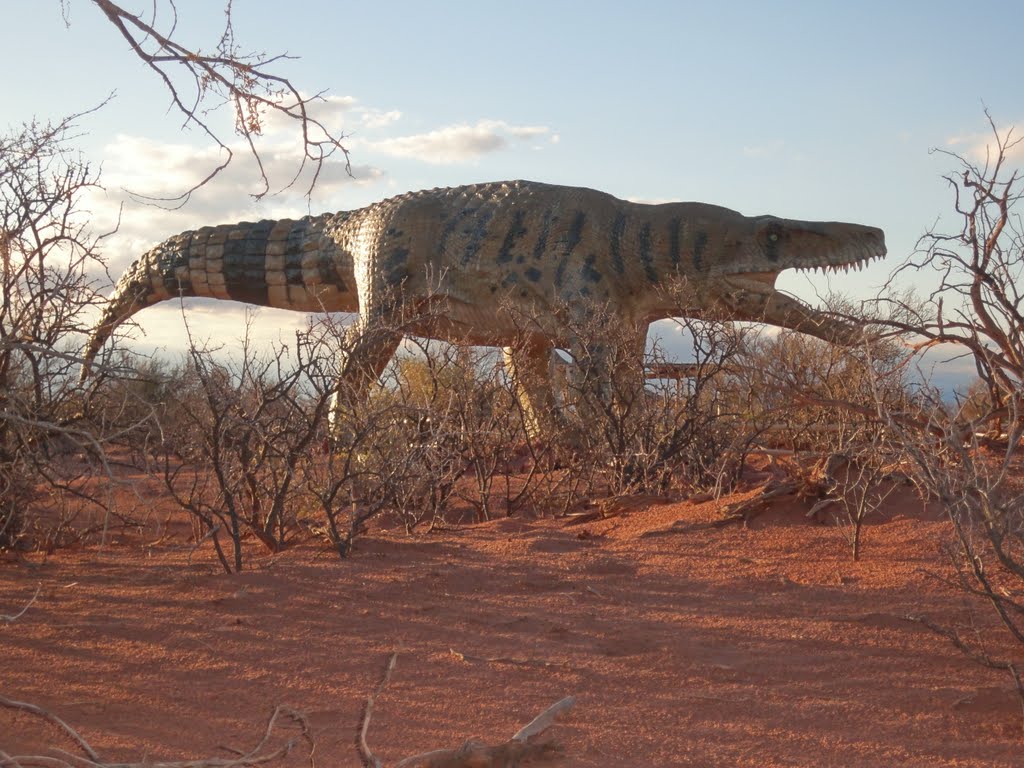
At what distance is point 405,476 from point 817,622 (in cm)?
276

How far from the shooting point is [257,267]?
12539mm

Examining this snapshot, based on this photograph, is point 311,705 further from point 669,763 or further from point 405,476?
point 405,476

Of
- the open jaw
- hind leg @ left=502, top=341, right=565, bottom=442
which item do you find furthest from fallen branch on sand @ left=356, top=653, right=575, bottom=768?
the open jaw

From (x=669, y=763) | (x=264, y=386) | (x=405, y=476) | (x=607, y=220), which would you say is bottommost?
(x=669, y=763)

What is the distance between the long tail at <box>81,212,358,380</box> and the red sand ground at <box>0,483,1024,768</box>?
6.13 meters

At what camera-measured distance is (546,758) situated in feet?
11.5

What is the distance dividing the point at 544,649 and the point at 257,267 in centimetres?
879

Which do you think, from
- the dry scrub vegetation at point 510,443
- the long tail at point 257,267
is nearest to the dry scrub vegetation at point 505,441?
the dry scrub vegetation at point 510,443

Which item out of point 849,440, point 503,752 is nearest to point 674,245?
point 849,440

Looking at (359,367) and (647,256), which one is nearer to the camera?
(359,367)

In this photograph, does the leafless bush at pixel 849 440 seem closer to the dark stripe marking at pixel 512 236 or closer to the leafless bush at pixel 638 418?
the leafless bush at pixel 638 418

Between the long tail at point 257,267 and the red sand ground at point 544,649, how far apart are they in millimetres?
6130

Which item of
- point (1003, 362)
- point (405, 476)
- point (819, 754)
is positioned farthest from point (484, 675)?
point (1003, 362)

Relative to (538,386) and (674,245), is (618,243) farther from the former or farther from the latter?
(538,386)
